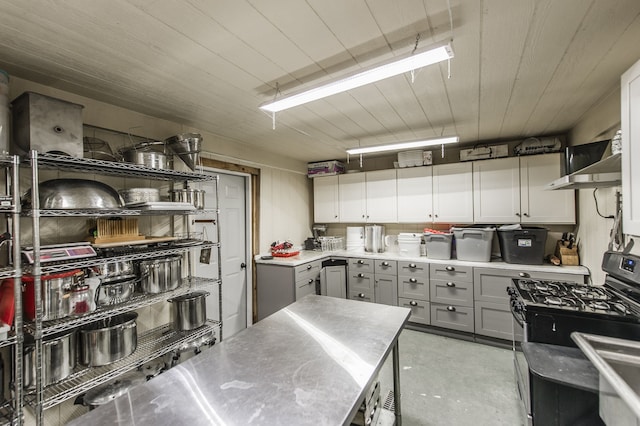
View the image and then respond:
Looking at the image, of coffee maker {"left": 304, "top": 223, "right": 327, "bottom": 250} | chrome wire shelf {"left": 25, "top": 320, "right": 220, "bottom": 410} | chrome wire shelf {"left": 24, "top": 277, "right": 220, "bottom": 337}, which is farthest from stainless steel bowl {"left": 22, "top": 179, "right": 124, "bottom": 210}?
coffee maker {"left": 304, "top": 223, "right": 327, "bottom": 250}

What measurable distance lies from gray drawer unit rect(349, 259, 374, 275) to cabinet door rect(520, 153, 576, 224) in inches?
76.0

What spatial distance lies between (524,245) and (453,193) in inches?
39.8

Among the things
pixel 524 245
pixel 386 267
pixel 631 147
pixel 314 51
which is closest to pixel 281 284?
pixel 386 267

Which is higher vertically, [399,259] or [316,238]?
[316,238]

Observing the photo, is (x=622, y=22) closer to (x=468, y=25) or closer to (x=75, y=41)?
(x=468, y=25)

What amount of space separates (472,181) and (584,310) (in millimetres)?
2351

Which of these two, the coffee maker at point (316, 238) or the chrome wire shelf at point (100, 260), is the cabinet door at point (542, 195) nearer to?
the coffee maker at point (316, 238)

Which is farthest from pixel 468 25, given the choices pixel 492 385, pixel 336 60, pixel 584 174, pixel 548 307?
pixel 492 385

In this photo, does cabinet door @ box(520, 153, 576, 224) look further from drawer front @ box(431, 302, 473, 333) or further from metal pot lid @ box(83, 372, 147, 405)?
metal pot lid @ box(83, 372, 147, 405)

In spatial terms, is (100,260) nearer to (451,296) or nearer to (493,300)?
(451,296)

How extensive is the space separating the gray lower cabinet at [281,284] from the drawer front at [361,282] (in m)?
0.56

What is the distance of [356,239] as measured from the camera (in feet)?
14.5

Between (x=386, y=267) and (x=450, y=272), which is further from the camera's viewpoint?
(x=386, y=267)

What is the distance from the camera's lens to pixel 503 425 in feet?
6.48
